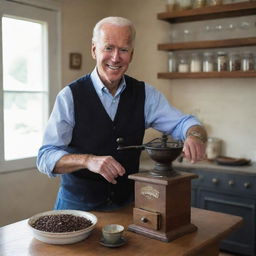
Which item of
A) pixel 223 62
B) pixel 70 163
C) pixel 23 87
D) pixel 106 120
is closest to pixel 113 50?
pixel 106 120

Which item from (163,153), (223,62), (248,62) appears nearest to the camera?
(163,153)

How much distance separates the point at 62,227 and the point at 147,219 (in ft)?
1.11

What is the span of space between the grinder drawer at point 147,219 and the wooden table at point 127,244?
5 cm

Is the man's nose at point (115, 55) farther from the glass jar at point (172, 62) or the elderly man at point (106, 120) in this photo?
the glass jar at point (172, 62)

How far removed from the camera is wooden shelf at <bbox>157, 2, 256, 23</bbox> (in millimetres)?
3480

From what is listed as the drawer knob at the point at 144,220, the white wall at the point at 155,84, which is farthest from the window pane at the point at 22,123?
the drawer knob at the point at 144,220

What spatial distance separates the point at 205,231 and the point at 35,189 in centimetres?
217

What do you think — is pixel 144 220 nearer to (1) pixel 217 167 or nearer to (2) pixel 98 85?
(2) pixel 98 85

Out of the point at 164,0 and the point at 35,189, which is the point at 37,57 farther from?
the point at 164,0

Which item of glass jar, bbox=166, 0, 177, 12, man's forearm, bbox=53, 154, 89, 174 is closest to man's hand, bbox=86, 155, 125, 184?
man's forearm, bbox=53, 154, 89, 174

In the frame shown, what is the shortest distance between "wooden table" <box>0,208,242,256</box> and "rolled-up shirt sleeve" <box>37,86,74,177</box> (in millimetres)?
281

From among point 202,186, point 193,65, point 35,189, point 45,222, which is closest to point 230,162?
point 202,186

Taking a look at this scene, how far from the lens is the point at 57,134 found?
1.82 metres

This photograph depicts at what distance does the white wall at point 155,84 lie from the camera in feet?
11.2
